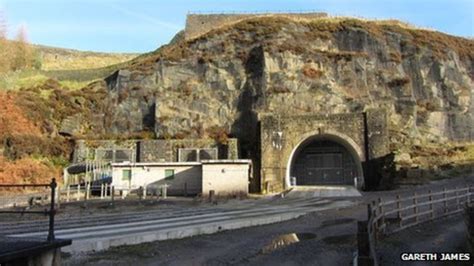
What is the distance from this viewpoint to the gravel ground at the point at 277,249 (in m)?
9.46

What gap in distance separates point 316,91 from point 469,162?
14.9 metres

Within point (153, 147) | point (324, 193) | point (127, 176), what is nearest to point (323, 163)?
point (324, 193)

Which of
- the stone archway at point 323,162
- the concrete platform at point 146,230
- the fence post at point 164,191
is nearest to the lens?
the concrete platform at point 146,230

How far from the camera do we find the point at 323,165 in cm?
3878

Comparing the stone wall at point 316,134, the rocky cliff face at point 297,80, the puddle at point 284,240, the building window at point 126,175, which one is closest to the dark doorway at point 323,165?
the stone wall at point 316,134

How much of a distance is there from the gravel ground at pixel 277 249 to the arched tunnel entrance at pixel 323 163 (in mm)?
22027

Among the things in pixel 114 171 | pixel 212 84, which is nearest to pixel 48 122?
pixel 114 171

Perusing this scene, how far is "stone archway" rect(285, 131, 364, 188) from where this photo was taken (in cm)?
3719

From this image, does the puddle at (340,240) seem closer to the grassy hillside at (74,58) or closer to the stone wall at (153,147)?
the stone wall at (153,147)

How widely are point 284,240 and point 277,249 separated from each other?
1472 millimetres

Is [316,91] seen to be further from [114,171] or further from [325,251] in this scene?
[325,251]

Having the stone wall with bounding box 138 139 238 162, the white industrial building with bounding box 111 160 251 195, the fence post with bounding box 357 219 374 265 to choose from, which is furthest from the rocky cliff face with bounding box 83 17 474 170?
the fence post with bounding box 357 219 374 265

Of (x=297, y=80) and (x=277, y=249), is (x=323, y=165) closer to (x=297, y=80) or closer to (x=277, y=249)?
(x=297, y=80)

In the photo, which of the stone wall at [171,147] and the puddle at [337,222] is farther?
the stone wall at [171,147]
